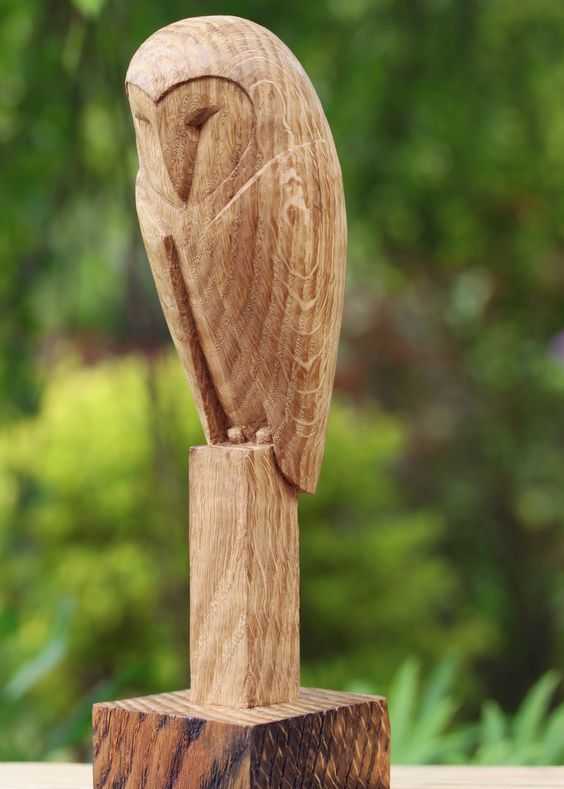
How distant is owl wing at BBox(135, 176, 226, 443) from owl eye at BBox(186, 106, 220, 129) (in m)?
0.09

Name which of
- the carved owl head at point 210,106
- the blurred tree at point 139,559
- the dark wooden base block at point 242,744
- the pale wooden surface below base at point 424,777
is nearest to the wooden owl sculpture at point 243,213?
the carved owl head at point 210,106

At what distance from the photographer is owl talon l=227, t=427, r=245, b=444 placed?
1.27 meters

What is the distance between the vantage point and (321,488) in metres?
3.81

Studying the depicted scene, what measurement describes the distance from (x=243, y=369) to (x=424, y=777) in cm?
71

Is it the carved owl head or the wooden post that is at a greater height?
the carved owl head

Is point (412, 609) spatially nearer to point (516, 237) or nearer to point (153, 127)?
point (516, 237)

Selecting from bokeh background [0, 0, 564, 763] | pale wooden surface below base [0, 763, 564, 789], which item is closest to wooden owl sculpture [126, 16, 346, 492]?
pale wooden surface below base [0, 763, 564, 789]

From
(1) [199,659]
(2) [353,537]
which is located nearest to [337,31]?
(2) [353,537]

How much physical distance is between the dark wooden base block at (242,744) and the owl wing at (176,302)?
0.32 metres

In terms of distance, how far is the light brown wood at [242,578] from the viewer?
4.03ft

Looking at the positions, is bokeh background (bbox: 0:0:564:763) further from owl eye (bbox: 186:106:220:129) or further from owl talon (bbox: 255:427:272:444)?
owl talon (bbox: 255:427:272:444)

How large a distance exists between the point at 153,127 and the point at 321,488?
8.86 ft

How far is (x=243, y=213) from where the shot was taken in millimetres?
1172

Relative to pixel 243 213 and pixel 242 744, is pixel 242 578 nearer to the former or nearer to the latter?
pixel 242 744
